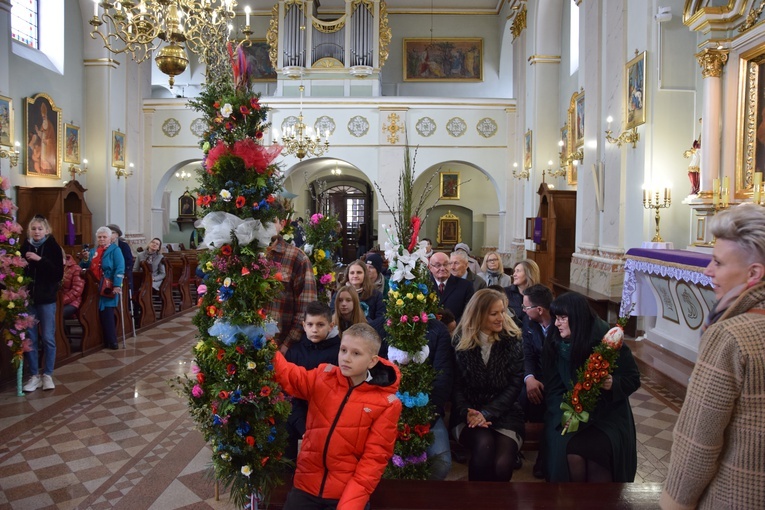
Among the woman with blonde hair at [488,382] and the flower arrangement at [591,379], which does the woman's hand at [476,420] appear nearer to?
the woman with blonde hair at [488,382]

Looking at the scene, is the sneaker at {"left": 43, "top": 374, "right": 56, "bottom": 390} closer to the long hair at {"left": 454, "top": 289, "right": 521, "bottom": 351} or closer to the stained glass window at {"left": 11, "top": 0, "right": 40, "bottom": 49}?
the long hair at {"left": 454, "top": 289, "right": 521, "bottom": 351}

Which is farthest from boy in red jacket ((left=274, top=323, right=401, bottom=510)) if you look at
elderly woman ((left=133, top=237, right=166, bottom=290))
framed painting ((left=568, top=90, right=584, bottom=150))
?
framed painting ((left=568, top=90, right=584, bottom=150))

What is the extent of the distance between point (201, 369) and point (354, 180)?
65.3ft

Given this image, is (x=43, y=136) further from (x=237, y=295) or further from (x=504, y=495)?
(x=504, y=495)

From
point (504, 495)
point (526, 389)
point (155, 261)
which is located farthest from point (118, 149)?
point (504, 495)

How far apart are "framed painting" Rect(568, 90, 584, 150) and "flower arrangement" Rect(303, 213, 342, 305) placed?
23.5ft

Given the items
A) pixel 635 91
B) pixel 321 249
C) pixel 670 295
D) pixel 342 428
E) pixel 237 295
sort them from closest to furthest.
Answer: pixel 237 295 → pixel 342 428 → pixel 321 249 → pixel 670 295 → pixel 635 91

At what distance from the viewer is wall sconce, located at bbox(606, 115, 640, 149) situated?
307 inches

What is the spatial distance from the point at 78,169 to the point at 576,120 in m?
11.8

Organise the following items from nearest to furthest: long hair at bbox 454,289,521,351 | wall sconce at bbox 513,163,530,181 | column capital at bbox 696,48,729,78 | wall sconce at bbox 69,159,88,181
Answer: long hair at bbox 454,289,521,351, column capital at bbox 696,48,729,78, wall sconce at bbox 69,159,88,181, wall sconce at bbox 513,163,530,181

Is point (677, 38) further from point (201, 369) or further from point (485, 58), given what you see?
point (485, 58)

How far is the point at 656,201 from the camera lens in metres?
7.14

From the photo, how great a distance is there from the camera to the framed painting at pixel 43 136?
12.1m

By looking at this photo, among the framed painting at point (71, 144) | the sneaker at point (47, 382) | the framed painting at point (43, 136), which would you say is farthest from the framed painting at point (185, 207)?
the sneaker at point (47, 382)
